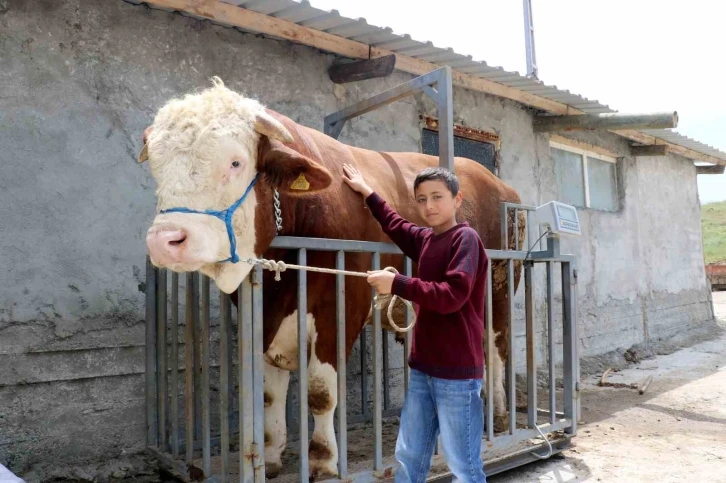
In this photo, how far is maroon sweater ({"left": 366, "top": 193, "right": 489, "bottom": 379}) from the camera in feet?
7.39

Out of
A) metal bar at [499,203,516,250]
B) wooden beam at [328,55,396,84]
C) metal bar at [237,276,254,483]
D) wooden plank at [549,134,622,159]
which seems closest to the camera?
metal bar at [237,276,254,483]

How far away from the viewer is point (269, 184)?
8.66 feet

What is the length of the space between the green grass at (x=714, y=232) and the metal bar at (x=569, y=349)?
32112mm

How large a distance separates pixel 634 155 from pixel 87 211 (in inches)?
307

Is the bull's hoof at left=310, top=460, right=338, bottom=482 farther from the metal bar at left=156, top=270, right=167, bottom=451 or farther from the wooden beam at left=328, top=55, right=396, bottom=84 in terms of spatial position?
the wooden beam at left=328, top=55, right=396, bottom=84

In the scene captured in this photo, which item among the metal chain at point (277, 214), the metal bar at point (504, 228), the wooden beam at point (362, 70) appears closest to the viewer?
the metal chain at point (277, 214)

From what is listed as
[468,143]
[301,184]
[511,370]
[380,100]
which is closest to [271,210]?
[301,184]

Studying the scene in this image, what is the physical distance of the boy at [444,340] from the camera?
2283mm

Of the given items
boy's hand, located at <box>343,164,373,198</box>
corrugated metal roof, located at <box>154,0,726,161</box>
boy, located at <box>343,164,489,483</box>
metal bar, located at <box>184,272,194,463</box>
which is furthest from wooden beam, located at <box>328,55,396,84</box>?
metal bar, located at <box>184,272,194,463</box>

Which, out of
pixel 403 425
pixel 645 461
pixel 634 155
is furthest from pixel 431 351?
pixel 634 155

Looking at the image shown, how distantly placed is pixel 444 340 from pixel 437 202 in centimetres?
57

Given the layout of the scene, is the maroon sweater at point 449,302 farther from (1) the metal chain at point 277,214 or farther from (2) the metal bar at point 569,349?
(2) the metal bar at point 569,349

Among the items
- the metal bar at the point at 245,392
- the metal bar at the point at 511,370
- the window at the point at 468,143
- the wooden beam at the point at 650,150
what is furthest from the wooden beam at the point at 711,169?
the metal bar at the point at 245,392

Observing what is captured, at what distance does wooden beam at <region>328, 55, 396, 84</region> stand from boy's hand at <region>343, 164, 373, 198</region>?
1609mm
